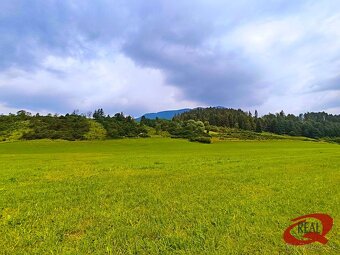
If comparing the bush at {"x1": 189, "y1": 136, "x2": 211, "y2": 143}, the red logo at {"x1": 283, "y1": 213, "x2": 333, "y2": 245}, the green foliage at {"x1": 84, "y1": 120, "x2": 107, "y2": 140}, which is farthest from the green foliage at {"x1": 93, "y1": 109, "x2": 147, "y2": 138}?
the red logo at {"x1": 283, "y1": 213, "x2": 333, "y2": 245}

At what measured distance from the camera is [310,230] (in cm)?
868

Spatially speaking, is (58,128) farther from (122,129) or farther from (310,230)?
(310,230)

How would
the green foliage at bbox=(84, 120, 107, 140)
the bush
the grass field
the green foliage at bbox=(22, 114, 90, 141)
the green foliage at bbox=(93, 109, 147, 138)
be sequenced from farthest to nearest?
1. the green foliage at bbox=(93, 109, 147, 138)
2. the green foliage at bbox=(84, 120, 107, 140)
3. the green foliage at bbox=(22, 114, 90, 141)
4. the bush
5. the grass field

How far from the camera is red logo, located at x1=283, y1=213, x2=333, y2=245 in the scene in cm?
794

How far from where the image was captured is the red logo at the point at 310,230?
26.0ft

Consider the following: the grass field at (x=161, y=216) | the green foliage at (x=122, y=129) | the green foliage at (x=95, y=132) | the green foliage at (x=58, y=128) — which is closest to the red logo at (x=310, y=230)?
the grass field at (x=161, y=216)

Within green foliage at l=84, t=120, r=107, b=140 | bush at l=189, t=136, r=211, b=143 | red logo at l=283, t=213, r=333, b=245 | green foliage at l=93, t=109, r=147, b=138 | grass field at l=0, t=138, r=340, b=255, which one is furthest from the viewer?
green foliage at l=93, t=109, r=147, b=138

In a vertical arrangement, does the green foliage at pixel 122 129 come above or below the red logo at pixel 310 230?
above

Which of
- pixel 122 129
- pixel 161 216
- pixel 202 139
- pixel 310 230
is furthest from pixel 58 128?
pixel 310 230

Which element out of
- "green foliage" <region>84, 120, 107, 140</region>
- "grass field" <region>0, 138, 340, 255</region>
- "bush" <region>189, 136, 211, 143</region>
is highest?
"green foliage" <region>84, 120, 107, 140</region>

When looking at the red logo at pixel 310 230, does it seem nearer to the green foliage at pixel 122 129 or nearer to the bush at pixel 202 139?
the bush at pixel 202 139

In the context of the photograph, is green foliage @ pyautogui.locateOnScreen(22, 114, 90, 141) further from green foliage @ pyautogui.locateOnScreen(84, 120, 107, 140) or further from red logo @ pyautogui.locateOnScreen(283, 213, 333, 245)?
red logo @ pyautogui.locateOnScreen(283, 213, 333, 245)

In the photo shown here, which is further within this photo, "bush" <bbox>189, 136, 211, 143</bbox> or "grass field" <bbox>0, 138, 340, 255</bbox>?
"bush" <bbox>189, 136, 211, 143</bbox>

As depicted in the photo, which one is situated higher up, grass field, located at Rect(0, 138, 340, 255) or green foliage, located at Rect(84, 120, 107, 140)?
green foliage, located at Rect(84, 120, 107, 140)
